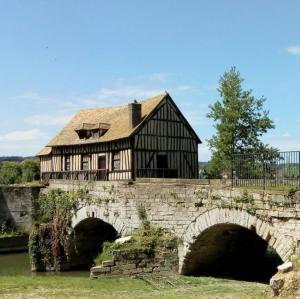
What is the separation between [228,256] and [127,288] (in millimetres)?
4412

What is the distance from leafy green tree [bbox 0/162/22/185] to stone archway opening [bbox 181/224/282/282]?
3607cm

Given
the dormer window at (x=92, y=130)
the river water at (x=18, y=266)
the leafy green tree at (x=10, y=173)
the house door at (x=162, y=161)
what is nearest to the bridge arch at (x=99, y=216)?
the river water at (x=18, y=266)

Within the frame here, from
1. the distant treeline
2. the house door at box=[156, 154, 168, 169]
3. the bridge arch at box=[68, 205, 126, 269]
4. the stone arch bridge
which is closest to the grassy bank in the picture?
the stone arch bridge

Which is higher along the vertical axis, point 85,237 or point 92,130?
point 92,130

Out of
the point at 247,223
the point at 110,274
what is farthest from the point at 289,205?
the point at 110,274

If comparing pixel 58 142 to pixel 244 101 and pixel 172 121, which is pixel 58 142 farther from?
pixel 244 101

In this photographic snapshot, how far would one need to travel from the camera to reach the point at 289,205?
35.0 feet

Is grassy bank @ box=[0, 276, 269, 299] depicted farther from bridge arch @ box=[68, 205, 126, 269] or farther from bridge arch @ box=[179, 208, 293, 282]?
bridge arch @ box=[68, 205, 126, 269]

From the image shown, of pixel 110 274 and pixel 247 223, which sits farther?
pixel 110 274

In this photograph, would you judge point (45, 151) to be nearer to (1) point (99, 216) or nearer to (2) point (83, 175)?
(2) point (83, 175)

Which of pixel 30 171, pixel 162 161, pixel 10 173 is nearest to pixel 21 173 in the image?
pixel 10 173

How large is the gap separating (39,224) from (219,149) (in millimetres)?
10460

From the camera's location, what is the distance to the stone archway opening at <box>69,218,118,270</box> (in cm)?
2070

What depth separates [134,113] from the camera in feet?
81.7
